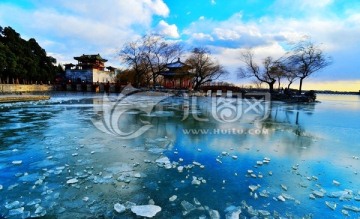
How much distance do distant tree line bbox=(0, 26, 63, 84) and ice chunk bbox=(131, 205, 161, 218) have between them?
39.2 m

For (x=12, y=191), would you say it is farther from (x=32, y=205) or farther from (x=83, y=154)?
(x=83, y=154)

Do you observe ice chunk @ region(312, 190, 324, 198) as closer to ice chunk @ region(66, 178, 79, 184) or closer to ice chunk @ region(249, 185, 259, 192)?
ice chunk @ region(249, 185, 259, 192)

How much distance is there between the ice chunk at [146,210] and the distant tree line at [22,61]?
39.2 metres

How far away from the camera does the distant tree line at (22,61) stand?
35691mm

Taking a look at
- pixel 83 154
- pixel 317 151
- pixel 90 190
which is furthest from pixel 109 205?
Result: pixel 317 151

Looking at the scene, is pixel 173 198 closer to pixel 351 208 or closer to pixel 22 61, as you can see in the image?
pixel 351 208

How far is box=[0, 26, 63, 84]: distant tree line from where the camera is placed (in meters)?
35.7

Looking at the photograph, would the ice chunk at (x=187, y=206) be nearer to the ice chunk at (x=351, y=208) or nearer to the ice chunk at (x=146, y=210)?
the ice chunk at (x=146, y=210)

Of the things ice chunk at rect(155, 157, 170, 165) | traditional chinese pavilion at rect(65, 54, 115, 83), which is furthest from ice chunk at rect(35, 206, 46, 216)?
traditional chinese pavilion at rect(65, 54, 115, 83)

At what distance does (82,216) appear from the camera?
9.55 feet

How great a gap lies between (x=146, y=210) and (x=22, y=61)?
4711 centimetres

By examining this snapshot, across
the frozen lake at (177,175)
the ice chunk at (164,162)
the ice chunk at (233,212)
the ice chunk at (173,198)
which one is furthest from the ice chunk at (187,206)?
the ice chunk at (164,162)

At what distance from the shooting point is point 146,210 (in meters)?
3.07

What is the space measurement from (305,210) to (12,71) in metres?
45.0
